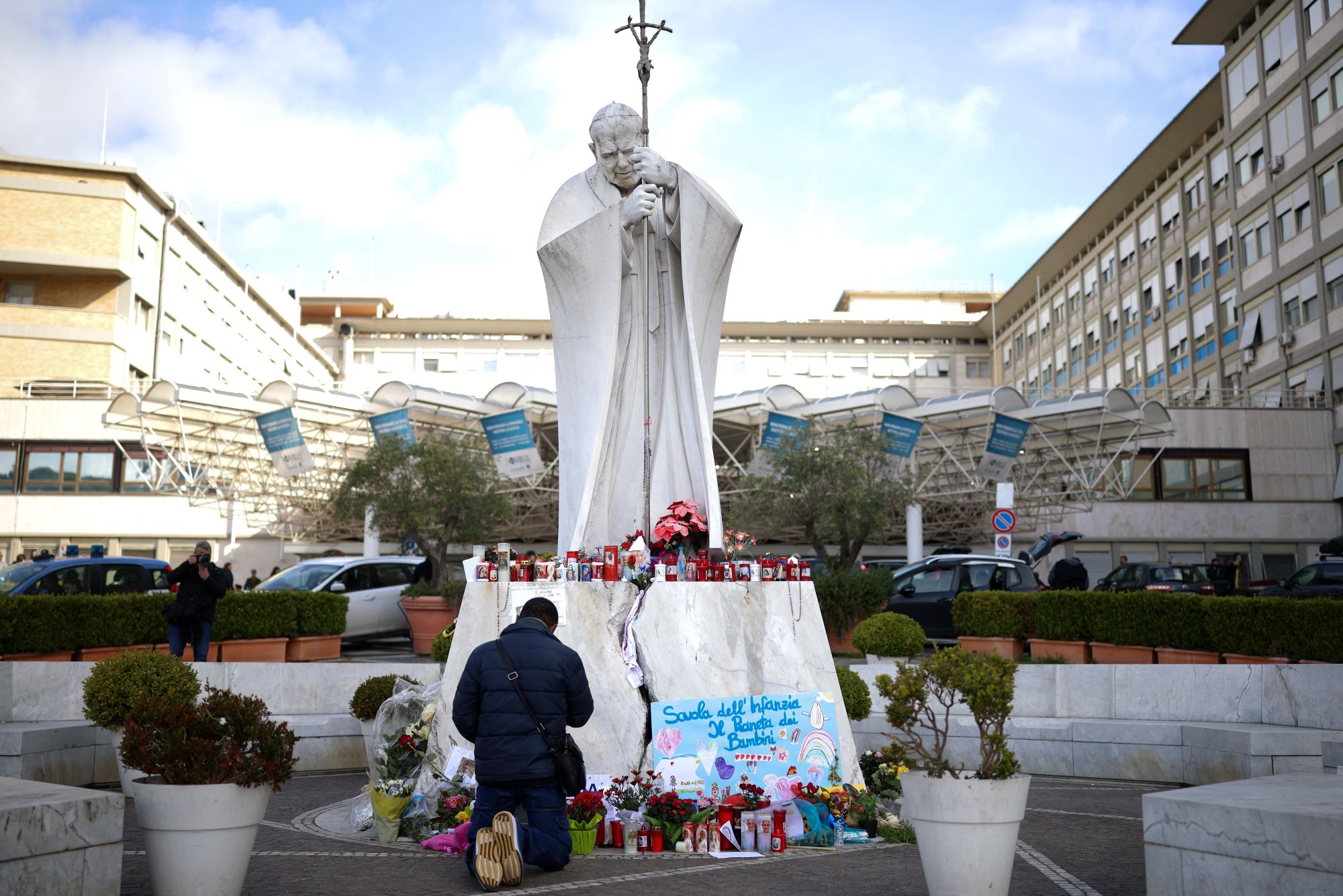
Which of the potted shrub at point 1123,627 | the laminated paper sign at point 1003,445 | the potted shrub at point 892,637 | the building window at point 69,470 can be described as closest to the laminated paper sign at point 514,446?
the laminated paper sign at point 1003,445

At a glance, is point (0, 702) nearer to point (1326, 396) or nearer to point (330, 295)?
point (1326, 396)

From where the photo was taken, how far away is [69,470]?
38188 millimetres

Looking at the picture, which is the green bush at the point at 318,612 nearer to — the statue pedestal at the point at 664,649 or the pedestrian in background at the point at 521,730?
the statue pedestal at the point at 664,649

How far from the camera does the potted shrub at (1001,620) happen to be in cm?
1489

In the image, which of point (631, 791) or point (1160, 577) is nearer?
point (631, 791)

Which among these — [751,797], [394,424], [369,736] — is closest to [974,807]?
[751,797]

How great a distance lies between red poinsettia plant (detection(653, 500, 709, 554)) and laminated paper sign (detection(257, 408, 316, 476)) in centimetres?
1960

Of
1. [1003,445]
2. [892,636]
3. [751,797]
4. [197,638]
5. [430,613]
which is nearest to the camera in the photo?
[751,797]

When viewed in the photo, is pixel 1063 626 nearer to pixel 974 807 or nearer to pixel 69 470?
pixel 974 807

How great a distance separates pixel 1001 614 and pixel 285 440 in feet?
59.4

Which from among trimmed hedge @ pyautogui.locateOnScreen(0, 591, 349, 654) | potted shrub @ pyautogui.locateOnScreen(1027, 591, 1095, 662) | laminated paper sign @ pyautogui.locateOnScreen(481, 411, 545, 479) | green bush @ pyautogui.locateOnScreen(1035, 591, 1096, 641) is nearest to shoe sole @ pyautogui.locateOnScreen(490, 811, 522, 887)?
trimmed hedge @ pyautogui.locateOnScreen(0, 591, 349, 654)

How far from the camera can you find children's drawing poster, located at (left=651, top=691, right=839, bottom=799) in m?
7.39

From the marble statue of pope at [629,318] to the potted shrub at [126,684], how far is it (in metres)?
3.09

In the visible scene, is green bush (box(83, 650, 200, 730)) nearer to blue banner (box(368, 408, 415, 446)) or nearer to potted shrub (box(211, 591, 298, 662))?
potted shrub (box(211, 591, 298, 662))
